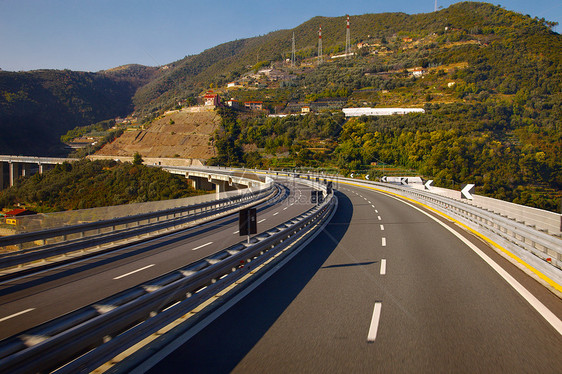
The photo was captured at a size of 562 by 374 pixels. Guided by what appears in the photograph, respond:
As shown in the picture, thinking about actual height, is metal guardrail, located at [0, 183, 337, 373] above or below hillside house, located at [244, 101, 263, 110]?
below

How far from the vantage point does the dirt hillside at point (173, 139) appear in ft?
380

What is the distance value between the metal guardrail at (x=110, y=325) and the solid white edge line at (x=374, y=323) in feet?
8.85

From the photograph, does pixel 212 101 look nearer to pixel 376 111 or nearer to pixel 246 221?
pixel 376 111

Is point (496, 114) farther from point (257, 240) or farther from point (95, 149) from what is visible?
point (95, 149)

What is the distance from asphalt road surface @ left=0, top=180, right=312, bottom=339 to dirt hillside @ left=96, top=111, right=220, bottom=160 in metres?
98.8

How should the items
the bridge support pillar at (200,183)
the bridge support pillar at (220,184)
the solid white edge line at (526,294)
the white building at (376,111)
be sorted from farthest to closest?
the white building at (376,111) < the bridge support pillar at (200,183) < the bridge support pillar at (220,184) < the solid white edge line at (526,294)

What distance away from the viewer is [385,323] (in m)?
5.56

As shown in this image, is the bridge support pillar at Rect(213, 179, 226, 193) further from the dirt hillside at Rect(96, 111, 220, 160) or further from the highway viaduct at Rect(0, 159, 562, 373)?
the highway viaduct at Rect(0, 159, 562, 373)

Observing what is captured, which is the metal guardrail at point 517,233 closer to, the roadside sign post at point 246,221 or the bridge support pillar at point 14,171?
the roadside sign post at point 246,221

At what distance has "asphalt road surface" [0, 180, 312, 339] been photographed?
6566 millimetres

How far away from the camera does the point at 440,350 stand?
4.64 m

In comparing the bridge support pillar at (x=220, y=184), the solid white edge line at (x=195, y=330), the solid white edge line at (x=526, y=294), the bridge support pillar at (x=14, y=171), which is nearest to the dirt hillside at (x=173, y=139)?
the bridge support pillar at (x=14, y=171)

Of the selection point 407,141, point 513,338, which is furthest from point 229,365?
point 407,141

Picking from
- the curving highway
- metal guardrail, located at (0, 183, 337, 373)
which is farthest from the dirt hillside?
metal guardrail, located at (0, 183, 337, 373)
